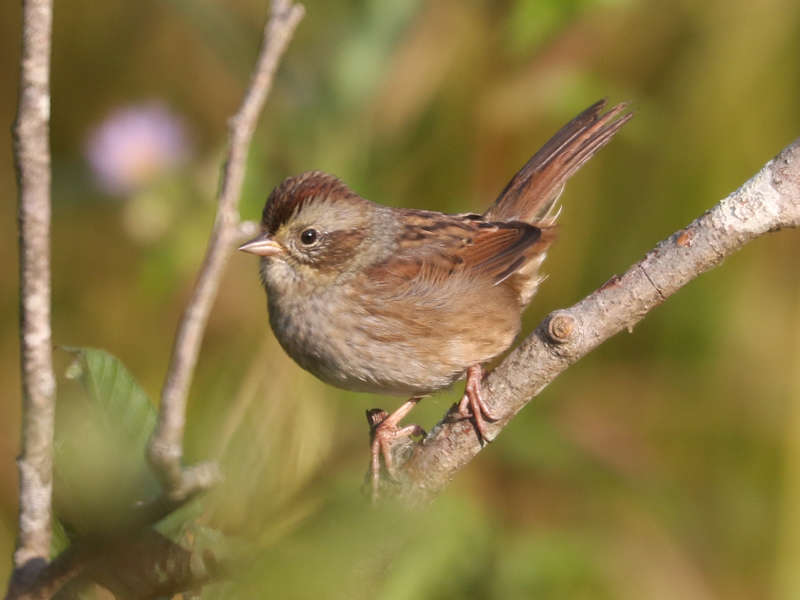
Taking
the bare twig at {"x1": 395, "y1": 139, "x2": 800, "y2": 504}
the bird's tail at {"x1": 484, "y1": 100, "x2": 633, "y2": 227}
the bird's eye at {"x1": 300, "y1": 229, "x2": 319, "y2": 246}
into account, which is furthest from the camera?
the bird's tail at {"x1": 484, "y1": 100, "x2": 633, "y2": 227}

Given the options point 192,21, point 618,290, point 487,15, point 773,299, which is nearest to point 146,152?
point 192,21

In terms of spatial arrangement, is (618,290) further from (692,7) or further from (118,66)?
(118,66)

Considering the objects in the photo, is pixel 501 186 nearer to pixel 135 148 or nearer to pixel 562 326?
pixel 135 148

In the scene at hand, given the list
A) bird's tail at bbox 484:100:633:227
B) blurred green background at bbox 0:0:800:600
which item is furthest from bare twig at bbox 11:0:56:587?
bird's tail at bbox 484:100:633:227

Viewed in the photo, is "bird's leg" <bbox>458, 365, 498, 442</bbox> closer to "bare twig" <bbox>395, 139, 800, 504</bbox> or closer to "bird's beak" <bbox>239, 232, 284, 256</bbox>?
"bare twig" <bbox>395, 139, 800, 504</bbox>

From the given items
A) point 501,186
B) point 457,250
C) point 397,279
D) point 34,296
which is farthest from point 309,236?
point 34,296

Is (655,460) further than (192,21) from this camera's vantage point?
Yes

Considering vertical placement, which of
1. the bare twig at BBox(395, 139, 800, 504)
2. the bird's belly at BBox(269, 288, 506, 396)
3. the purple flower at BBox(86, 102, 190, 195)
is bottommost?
the bare twig at BBox(395, 139, 800, 504)
